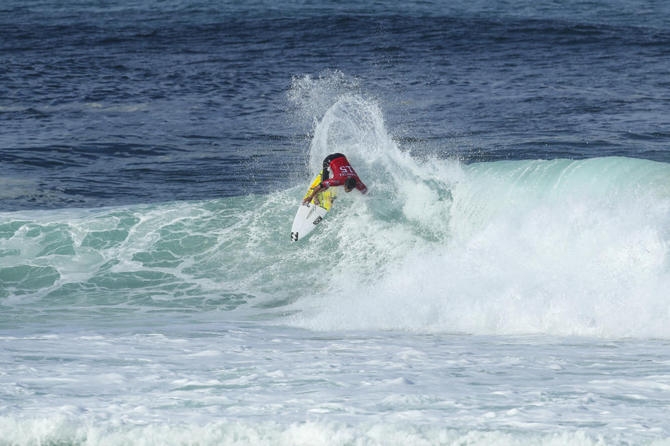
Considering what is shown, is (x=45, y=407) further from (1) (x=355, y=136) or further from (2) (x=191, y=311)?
(1) (x=355, y=136)

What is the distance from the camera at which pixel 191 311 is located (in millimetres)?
14047

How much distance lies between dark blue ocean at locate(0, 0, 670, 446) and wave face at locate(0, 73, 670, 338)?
5cm

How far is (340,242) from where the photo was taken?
16.2 m

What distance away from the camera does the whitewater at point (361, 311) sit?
8078 millimetres

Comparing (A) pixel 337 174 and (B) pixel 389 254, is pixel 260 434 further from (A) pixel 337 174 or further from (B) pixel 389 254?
(A) pixel 337 174

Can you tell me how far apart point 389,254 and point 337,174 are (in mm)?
1380

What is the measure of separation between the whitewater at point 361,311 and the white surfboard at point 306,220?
229 millimetres

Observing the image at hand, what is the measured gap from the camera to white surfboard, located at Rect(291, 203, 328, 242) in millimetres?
16234

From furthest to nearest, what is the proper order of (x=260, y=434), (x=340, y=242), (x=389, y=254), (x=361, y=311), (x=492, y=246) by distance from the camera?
(x=340, y=242), (x=389, y=254), (x=492, y=246), (x=361, y=311), (x=260, y=434)

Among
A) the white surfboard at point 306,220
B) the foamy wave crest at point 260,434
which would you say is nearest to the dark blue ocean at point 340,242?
the foamy wave crest at point 260,434

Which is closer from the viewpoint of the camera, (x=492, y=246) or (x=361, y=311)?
(x=361, y=311)

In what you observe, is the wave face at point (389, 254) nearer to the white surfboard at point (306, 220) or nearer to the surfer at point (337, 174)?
the white surfboard at point (306, 220)

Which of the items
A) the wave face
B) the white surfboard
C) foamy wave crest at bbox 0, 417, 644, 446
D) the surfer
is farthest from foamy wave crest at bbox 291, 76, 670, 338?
foamy wave crest at bbox 0, 417, 644, 446

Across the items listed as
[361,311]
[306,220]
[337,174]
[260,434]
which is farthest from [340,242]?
[260,434]
